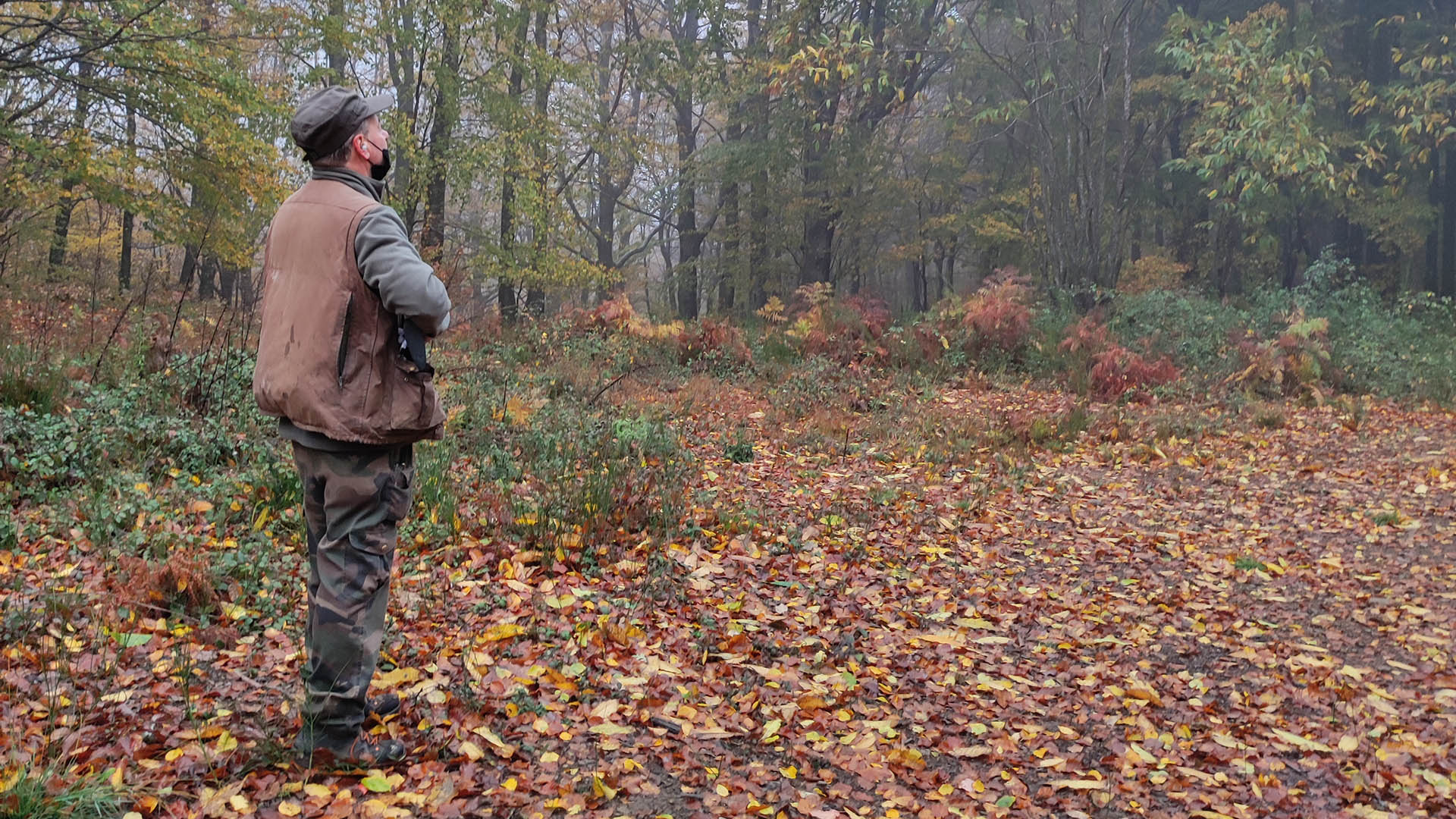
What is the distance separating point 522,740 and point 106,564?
105 inches

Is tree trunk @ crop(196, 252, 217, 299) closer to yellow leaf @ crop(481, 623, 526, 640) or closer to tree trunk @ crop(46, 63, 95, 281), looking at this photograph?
tree trunk @ crop(46, 63, 95, 281)

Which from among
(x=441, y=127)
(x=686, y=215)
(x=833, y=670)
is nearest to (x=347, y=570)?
(x=833, y=670)

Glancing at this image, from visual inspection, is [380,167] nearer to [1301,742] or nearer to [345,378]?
[345,378]

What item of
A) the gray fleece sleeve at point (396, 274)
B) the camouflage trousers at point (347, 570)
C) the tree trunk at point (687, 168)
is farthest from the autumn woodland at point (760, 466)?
the gray fleece sleeve at point (396, 274)

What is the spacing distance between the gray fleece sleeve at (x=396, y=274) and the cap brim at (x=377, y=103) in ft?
1.24

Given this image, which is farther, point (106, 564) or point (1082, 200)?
point (1082, 200)

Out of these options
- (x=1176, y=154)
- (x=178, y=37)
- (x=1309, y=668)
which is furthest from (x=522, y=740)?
(x=1176, y=154)

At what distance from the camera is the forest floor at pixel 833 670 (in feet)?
10.8

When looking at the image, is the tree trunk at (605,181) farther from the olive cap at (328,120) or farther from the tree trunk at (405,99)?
the olive cap at (328,120)

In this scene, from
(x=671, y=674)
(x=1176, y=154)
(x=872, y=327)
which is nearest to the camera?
(x=671, y=674)

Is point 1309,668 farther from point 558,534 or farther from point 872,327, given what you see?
point 872,327

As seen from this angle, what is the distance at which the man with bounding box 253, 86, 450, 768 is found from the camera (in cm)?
288

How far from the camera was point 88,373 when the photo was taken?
23.5ft

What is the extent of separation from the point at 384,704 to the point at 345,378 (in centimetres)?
135
